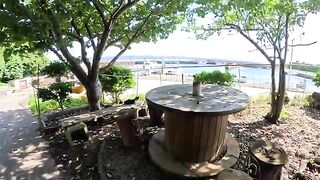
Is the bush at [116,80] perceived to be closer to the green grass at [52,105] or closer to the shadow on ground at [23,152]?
the green grass at [52,105]

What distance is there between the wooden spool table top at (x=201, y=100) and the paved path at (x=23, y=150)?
6.36 ft

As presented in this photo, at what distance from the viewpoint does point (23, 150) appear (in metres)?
4.97

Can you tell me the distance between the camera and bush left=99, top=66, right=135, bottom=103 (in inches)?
296

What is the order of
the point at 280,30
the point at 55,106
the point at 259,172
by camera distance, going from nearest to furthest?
the point at 259,172, the point at 280,30, the point at 55,106

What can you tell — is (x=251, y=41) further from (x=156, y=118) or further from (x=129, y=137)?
(x=129, y=137)

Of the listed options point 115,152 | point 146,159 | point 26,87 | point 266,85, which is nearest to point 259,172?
point 146,159

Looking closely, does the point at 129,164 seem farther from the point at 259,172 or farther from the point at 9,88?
the point at 9,88

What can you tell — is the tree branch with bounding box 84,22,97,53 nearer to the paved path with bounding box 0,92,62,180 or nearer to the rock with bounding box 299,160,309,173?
the paved path with bounding box 0,92,62,180

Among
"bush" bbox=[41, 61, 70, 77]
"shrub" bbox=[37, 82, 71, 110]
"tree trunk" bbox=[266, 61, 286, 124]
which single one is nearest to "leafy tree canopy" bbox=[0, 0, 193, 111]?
"bush" bbox=[41, 61, 70, 77]

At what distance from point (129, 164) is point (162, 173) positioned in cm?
56

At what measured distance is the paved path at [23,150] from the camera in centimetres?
413

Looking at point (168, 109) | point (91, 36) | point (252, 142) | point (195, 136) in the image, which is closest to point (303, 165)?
point (252, 142)

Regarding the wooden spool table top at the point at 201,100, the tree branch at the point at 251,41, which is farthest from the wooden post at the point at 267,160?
the tree branch at the point at 251,41

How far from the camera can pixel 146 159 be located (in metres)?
4.29
